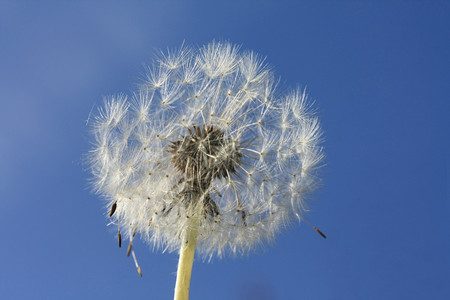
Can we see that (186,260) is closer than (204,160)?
Yes

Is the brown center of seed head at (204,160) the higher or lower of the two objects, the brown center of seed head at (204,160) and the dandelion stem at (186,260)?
the higher

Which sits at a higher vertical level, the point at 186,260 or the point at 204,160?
the point at 204,160

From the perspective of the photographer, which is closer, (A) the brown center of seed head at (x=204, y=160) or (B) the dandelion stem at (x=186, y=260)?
(B) the dandelion stem at (x=186, y=260)

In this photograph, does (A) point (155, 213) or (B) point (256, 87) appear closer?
(A) point (155, 213)

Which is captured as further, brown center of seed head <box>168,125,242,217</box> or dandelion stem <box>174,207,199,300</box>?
brown center of seed head <box>168,125,242,217</box>

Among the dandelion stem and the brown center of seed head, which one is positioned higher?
the brown center of seed head

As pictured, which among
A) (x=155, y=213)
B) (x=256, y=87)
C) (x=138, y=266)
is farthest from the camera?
(x=256, y=87)

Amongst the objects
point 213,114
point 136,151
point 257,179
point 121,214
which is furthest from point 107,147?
point 257,179

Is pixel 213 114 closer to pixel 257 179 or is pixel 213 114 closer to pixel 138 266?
pixel 257 179
